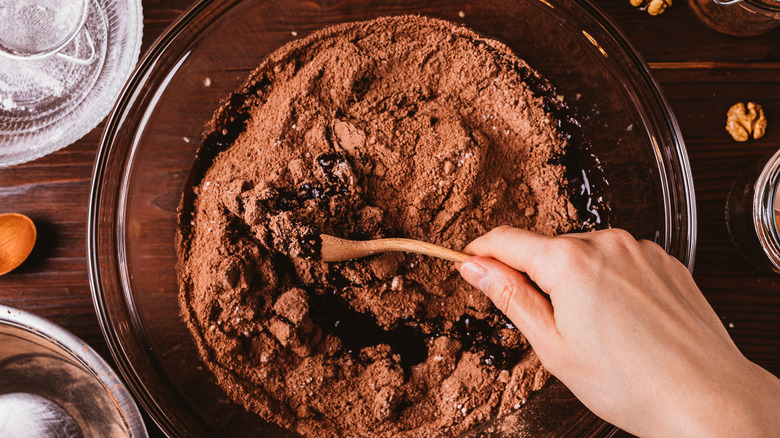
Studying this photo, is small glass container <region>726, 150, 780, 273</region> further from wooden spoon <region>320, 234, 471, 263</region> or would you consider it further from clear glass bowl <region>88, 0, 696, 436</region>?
wooden spoon <region>320, 234, 471, 263</region>

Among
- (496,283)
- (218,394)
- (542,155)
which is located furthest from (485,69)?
(218,394)

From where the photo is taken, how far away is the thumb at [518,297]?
91cm

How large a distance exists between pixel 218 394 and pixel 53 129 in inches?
29.3

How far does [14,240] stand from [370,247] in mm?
858

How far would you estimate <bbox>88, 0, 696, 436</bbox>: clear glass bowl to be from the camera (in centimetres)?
117

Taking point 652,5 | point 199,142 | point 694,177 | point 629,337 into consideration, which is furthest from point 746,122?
point 199,142

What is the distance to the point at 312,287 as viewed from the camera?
1.12 meters

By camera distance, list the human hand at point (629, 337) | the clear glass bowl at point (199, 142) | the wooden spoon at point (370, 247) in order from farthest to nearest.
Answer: the clear glass bowl at point (199, 142), the wooden spoon at point (370, 247), the human hand at point (629, 337)

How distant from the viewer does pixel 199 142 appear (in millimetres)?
1209

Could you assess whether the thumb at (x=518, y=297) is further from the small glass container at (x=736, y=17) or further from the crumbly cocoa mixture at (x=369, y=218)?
the small glass container at (x=736, y=17)

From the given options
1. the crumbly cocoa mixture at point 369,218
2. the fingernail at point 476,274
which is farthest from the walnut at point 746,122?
the fingernail at point 476,274

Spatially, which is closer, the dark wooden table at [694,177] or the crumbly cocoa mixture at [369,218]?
the crumbly cocoa mixture at [369,218]

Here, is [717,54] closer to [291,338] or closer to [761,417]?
[761,417]

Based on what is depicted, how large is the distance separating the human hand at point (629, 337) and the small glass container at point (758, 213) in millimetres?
387
